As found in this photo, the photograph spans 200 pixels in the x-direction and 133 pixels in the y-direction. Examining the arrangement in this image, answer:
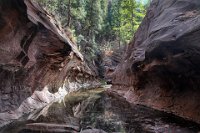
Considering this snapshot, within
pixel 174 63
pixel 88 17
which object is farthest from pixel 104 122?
pixel 88 17

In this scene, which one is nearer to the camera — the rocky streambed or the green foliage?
the rocky streambed

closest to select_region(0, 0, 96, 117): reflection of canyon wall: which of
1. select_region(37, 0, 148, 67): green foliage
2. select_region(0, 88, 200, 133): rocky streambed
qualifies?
select_region(0, 88, 200, 133): rocky streambed

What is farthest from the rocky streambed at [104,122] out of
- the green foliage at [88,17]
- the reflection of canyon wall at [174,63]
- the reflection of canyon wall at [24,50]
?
the green foliage at [88,17]

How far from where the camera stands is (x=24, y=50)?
1569 centimetres

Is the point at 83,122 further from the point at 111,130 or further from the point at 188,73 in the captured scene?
the point at 188,73

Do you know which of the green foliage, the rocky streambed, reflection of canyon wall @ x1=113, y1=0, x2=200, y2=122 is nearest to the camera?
the rocky streambed

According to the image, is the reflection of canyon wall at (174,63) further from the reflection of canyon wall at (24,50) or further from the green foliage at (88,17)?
the green foliage at (88,17)

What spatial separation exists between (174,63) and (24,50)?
8.41 metres

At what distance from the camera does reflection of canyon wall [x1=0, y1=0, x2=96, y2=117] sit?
13781mm

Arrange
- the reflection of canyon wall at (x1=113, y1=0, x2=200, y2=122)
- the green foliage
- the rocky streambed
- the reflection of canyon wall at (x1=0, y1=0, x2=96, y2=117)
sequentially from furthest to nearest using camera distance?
the green foliage, the reflection of canyon wall at (x1=0, y1=0, x2=96, y2=117), the reflection of canyon wall at (x1=113, y1=0, x2=200, y2=122), the rocky streambed

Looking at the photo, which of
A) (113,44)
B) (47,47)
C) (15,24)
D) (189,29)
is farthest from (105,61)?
(189,29)

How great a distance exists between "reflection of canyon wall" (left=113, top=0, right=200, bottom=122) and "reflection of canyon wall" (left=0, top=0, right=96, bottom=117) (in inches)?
247

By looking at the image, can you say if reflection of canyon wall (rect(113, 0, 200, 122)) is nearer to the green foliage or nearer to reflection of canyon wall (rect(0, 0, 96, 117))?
reflection of canyon wall (rect(0, 0, 96, 117))

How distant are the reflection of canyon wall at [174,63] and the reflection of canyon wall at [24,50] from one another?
6262 mm
